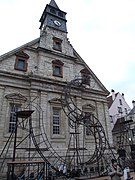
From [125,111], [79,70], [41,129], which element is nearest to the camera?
[41,129]

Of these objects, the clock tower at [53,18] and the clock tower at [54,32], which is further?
the clock tower at [53,18]

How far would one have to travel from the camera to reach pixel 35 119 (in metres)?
15.9

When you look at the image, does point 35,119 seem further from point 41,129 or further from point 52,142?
point 52,142

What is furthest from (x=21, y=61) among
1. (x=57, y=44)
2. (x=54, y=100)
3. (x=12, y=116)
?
(x=12, y=116)

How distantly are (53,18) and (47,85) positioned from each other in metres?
11.4

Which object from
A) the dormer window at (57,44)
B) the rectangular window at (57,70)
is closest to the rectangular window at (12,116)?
the rectangular window at (57,70)

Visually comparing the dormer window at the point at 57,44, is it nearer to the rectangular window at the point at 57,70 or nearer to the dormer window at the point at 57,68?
the dormer window at the point at 57,68

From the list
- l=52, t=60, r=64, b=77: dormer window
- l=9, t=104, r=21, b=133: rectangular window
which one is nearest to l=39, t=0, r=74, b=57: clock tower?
l=52, t=60, r=64, b=77: dormer window

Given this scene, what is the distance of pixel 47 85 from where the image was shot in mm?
17812

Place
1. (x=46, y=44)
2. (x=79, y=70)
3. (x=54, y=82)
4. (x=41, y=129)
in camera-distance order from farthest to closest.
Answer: (x=79, y=70)
(x=46, y=44)
(x=54, y=82)
(x=41, y=129)

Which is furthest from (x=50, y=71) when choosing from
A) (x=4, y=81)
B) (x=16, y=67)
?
(x=4, y=81)

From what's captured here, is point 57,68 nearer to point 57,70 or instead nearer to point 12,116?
point 57,70

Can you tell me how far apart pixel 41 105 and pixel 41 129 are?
2.45 m

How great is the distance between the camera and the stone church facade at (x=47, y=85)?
15828 mm
